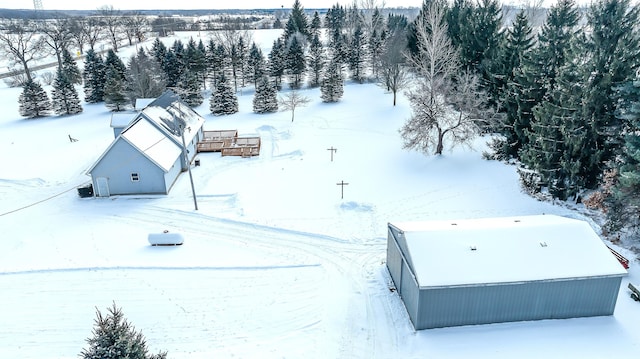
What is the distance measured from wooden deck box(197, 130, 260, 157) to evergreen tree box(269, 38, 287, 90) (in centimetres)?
1980

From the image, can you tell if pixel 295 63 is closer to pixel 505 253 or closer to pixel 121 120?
pixel 121 120

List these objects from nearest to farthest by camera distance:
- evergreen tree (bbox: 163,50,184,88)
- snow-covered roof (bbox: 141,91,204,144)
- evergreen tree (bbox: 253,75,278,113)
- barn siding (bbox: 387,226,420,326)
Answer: barn siding (bbox: 387,226,420,326), snow-covered roof (bbox: 141,91,204,144), evergreen tree (bbox: 253,75,278,113), evergreen tree (bbox: 163,50,184,88)

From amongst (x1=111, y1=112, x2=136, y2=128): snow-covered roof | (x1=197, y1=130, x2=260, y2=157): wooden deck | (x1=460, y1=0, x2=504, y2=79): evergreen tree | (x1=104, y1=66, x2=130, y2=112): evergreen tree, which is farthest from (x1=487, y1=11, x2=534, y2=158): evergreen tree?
(x1=104, y1=66, x2=130, y2=112): evergreen tree

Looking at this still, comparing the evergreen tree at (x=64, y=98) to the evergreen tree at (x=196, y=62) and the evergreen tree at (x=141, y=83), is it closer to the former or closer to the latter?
the evergreen tree at (x=141, y=83)

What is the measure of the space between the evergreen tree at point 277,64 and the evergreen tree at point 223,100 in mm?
10246

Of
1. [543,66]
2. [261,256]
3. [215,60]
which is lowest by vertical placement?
[261,256]

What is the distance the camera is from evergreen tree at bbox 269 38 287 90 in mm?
53656

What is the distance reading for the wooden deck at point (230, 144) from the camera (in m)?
32.9

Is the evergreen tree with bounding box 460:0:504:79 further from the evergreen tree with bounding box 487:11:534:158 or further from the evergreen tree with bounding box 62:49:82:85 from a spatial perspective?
the evergreen tree with bounding box 62:49:82:85

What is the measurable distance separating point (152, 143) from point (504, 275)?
22.1 metres

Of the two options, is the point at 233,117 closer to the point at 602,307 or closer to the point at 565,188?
the point at 565,188

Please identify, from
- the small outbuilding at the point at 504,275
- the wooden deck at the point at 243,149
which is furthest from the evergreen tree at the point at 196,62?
the small outbuilding at the point at 504,275

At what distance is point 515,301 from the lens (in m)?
14.5

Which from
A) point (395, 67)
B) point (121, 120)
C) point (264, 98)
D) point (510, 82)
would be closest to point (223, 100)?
point (264, 98)
